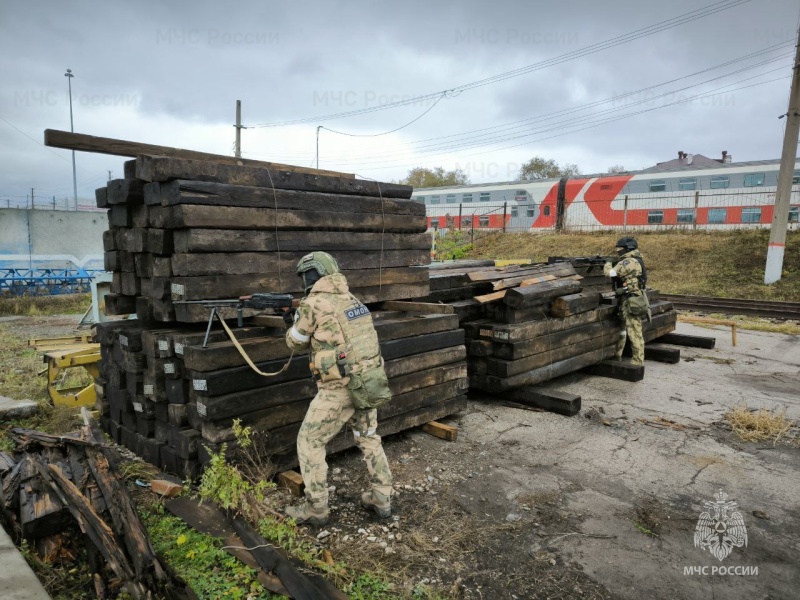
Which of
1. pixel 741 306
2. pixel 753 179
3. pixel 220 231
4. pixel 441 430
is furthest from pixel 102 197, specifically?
pixel 753 179

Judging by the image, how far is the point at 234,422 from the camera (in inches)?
A: 166

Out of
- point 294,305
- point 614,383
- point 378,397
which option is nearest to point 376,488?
point 378,397

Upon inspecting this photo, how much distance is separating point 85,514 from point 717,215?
2816cm

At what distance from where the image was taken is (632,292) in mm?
8758

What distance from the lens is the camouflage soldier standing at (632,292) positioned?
28.6 ft

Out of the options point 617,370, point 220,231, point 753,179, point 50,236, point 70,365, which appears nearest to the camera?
point 220,231

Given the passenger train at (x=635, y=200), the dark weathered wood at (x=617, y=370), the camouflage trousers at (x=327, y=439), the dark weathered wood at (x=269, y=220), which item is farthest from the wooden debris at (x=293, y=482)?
the passenger train at (x=635, y=200)

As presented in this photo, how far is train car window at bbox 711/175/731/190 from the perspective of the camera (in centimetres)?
2464

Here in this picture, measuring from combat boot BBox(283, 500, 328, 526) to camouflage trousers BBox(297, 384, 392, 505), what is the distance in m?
0.04

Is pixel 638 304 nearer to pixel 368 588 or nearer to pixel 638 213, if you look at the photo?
pixel 368 588

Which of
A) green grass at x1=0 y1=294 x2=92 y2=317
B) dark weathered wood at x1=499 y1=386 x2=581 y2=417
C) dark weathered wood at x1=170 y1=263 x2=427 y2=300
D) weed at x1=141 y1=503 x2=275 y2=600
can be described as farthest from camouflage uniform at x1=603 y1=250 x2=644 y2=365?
green grass at x1=0 y1=294 x2=92 y2=317

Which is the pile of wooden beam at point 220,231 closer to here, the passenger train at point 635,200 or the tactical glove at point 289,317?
the tactical glove at point 289,317

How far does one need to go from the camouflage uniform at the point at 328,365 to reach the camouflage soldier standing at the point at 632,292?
6219 millimetres

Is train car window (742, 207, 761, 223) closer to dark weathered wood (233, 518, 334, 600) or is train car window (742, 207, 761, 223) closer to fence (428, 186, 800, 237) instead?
fence (428, 186, 800, 237)
